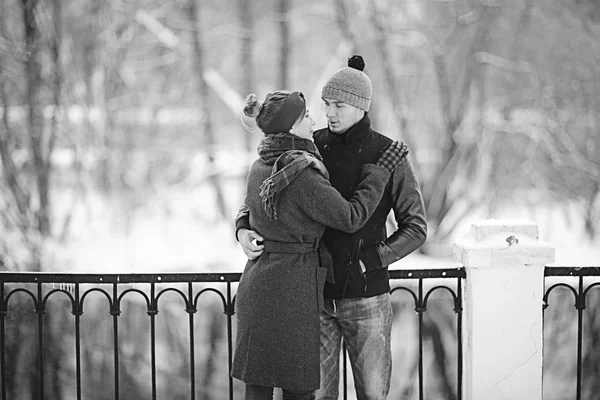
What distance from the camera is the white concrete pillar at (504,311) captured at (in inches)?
101

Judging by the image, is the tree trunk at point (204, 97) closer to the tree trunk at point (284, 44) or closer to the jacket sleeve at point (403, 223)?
the tree trunk at point (284, 44)

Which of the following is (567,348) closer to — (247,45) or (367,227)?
(247,45)

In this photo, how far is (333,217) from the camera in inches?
79.0

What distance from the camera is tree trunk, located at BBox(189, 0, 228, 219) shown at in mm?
7676

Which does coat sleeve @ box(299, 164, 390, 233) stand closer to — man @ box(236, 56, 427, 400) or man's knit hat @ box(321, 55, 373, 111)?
man @ box(236, 56, 427, 400)

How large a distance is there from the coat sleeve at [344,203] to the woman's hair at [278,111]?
0.52 feet

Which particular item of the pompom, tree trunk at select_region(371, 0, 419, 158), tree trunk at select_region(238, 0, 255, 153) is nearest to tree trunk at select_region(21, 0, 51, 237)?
tree trunk at select_region(238, 0, 255, 153)

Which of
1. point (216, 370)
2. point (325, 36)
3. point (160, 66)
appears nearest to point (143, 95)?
point (160, 66)

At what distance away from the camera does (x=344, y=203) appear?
2.02m

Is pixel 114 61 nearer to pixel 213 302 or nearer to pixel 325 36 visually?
pixel 325 36

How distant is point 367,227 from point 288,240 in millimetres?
279

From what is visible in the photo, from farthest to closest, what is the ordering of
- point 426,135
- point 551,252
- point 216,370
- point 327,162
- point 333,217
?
1. point 426,135
2. point 216,370
3. point 551,252
4. point 327,162
5. point 333,217

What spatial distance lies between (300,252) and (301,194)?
185 millimetres

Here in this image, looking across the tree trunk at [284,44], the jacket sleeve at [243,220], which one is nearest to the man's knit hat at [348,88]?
the jacket sleeve at [243,220]
